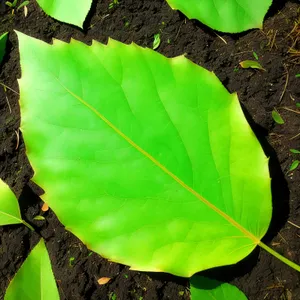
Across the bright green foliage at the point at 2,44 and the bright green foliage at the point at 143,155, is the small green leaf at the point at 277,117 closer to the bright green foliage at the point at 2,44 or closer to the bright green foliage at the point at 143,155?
the bright green foliage at the point at 143,155

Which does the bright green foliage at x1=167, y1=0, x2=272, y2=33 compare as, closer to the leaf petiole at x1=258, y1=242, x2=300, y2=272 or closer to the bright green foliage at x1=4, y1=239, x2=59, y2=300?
the leaf petiole at x1=258, y1=242, x2=300, y2=272

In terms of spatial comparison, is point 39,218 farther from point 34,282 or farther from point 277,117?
point 277,117

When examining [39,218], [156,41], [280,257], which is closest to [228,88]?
[156,41]

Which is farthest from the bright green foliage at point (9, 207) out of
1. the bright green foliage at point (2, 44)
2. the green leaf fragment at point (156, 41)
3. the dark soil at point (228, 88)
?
the green leaf fragment at point (156, 41)

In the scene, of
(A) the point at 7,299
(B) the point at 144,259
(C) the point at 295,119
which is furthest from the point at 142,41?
(A) the point at 7,299

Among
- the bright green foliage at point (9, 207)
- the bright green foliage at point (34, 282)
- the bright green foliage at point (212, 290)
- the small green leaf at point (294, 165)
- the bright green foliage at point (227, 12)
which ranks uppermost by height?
the bright green foliage at point (227, 12)

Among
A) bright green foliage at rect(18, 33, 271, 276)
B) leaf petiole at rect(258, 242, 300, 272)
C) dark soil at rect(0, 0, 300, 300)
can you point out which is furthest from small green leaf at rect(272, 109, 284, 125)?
leaf petiole at rect(258, 242, 300, 272)

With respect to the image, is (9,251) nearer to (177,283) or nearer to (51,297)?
(51,297)
